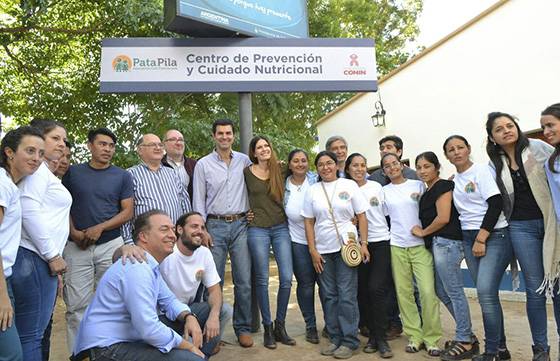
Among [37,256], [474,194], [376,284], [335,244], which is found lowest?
[376,284]

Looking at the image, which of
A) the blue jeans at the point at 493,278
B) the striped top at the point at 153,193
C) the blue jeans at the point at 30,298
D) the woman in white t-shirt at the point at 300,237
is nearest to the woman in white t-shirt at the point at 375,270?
the woman in white t-shirt at the point at 300,237

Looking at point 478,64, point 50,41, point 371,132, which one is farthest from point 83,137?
point 478,64

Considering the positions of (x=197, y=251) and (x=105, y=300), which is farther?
(x=197, y=251)

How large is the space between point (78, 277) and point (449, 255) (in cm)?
307

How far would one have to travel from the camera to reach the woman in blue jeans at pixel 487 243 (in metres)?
3.30

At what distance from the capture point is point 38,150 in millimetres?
2525

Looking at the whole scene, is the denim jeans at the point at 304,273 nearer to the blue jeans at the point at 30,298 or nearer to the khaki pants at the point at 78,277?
the khaki pants at the point at 78,277

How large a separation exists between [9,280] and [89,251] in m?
1.22

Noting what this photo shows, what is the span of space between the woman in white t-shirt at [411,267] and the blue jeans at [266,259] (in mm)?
975

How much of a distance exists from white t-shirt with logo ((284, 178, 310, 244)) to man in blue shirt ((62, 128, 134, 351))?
143cm

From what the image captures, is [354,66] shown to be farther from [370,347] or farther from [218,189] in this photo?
[370,347]

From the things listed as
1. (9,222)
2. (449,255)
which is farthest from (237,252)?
(9,222)

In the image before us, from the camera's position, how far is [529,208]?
3.19 meters

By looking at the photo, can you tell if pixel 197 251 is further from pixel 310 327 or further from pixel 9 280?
pixel 310 327
